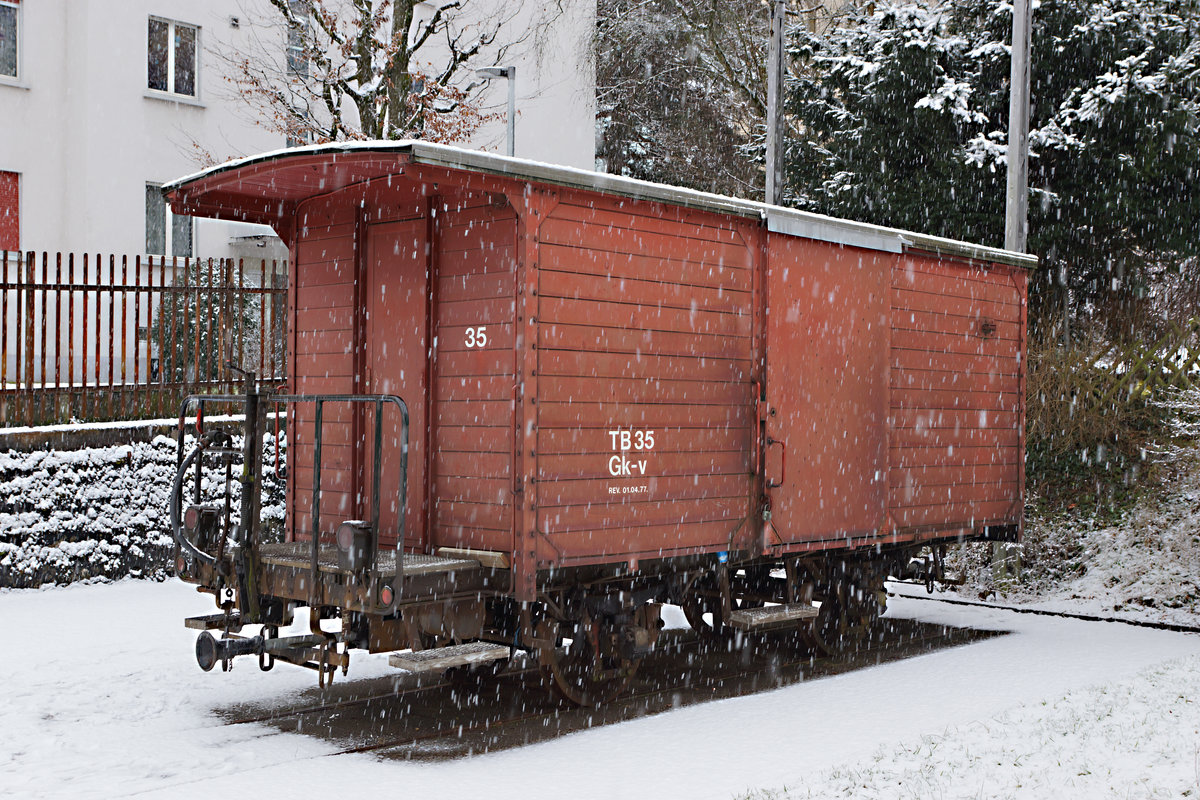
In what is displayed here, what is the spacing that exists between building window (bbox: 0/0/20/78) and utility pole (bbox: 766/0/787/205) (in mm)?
11990

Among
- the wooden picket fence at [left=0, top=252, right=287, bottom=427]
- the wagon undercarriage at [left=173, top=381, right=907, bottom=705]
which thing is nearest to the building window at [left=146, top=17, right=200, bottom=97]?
the wooden picket fence at [left=0, top=252, right=287, bottom=427]

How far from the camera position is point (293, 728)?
696cm

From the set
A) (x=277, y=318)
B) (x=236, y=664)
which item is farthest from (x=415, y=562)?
(x=277, y=318)

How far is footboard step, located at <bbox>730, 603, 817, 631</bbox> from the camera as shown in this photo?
8367mm

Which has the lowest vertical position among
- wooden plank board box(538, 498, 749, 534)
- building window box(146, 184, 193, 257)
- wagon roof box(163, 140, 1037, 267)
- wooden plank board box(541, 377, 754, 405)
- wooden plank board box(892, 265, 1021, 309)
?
wooden plank board box(538, 498, 749, 534)

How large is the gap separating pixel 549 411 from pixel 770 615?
2.66 meters

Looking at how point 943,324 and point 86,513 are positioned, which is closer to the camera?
point 943,324

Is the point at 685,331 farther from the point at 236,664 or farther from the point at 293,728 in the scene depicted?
the point at 236,664

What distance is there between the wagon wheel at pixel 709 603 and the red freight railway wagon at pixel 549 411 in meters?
0.04

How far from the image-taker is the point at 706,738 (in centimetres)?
672

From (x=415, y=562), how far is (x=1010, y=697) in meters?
3.90

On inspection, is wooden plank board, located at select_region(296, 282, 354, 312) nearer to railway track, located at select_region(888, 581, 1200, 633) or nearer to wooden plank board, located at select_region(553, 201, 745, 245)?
wooden plank board, located at select_region(553, 201, 745, 245)

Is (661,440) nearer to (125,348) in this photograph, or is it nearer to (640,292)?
(640,292)

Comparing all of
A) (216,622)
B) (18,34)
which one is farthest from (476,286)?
(18,34)
